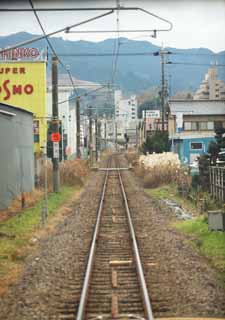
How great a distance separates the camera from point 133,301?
23.3 ft

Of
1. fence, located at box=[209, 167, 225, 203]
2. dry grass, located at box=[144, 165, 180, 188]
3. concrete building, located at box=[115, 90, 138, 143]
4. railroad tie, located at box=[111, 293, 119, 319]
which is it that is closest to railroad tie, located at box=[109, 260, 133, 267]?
railroad tie, located at box=[111, 293, 119, 319]

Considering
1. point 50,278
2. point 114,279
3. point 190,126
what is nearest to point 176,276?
point 114,279

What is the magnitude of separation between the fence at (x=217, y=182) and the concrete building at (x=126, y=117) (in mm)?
101418

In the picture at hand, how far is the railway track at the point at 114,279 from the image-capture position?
6.68 meters

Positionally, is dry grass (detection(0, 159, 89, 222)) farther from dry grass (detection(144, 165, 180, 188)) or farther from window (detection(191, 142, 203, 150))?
window (detection(191, 142, 203, 150))

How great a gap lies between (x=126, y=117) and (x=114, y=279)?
15670 centimetres

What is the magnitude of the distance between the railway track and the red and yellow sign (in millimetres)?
24618

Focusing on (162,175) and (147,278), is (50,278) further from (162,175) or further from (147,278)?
(162,175)

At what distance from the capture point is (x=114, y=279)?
8.20m

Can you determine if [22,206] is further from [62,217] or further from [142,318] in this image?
[142,318]

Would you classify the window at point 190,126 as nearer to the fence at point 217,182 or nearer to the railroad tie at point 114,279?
the fence at point 217,182

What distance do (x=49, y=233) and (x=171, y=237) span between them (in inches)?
112

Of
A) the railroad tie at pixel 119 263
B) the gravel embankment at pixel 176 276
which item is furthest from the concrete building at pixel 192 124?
the railroad tie at pixel 119 263

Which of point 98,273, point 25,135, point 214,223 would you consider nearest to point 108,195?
point 25,135
